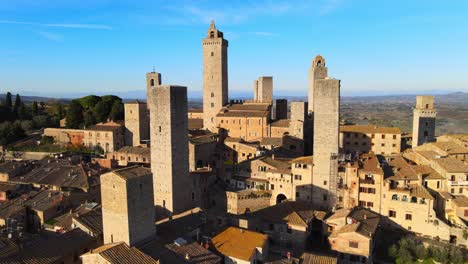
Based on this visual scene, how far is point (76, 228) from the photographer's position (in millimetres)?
24656

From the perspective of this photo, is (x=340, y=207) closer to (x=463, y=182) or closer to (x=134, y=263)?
(x=463, y=182)

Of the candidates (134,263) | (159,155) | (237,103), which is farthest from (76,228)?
(237,103)

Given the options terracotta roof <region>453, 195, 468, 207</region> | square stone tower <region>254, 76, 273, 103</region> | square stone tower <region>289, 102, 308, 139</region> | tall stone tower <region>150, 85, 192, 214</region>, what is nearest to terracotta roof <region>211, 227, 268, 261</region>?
tall stone tower <region>150, 85, 192, 214</region>

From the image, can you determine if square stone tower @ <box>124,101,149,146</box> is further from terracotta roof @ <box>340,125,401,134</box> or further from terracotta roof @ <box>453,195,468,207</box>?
terracotta roof @ <box>453,195,468,207</box>

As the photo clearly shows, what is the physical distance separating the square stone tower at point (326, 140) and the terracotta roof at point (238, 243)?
1136cm

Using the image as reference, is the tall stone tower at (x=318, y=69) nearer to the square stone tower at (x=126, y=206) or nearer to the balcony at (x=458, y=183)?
the balcony at (x=458, y=183)

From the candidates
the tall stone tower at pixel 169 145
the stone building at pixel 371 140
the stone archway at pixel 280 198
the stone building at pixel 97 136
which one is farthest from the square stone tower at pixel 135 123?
the stone building at pixel 371 140

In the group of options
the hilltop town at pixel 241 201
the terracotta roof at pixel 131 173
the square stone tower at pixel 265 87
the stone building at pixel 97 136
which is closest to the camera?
the terracotta roof at pixel 131 173

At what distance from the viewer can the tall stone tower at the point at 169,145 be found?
3091 cm

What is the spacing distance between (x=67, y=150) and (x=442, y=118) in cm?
12901

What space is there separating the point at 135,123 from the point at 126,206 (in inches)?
1241

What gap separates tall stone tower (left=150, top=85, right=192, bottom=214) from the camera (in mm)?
30906

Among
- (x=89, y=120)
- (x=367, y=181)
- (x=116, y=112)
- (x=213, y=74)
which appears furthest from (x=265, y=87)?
(x=367, y=181)

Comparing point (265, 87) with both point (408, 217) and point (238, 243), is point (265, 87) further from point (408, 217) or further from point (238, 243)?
point (238, 243)
